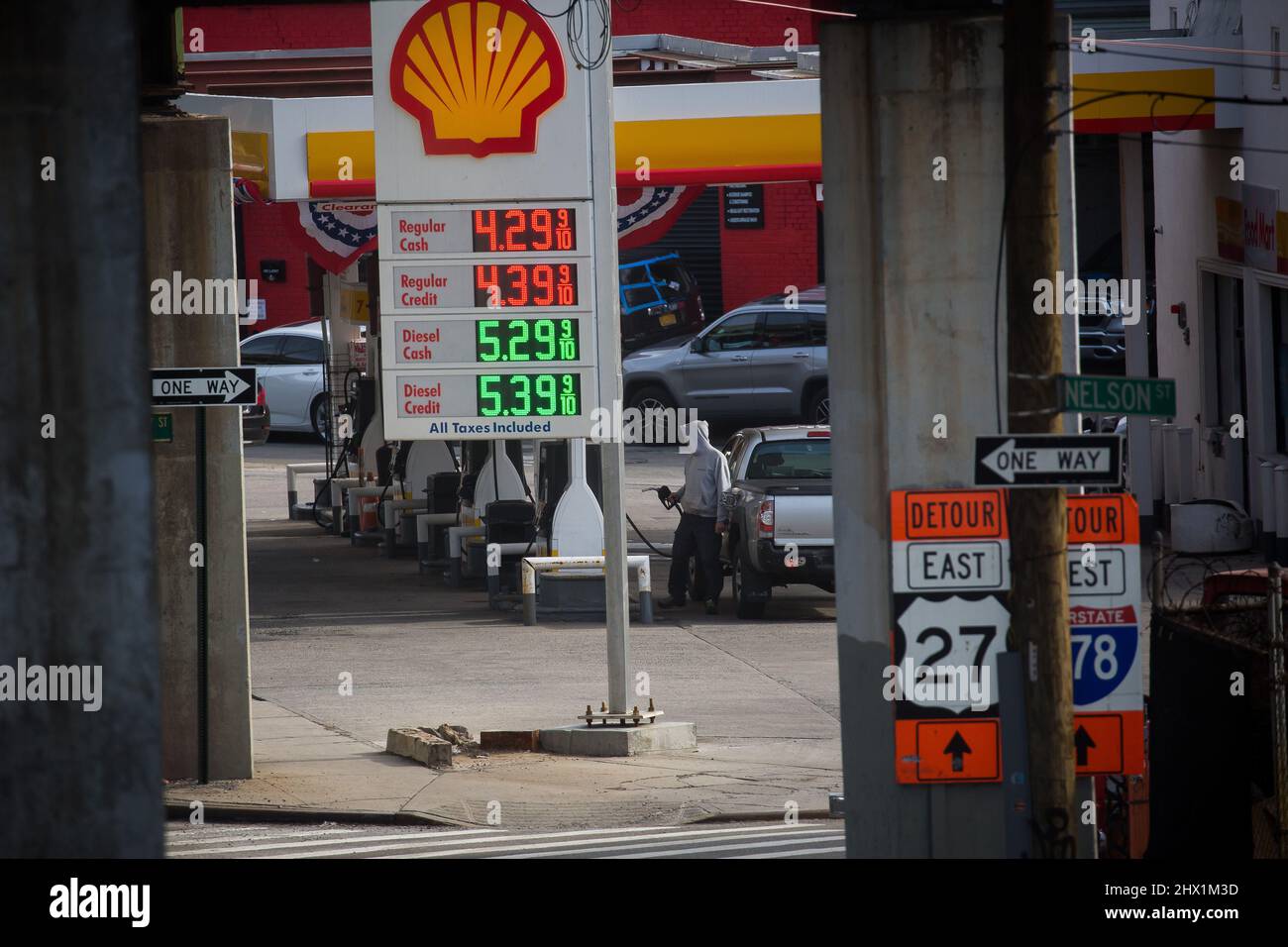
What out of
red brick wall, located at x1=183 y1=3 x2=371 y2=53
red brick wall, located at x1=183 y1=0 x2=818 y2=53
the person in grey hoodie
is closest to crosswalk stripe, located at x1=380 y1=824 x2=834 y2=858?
the person in grey hoodie

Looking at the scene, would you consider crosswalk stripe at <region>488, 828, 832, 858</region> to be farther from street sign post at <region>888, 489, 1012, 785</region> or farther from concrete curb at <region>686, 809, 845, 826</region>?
street sign post at <region>888, 489, 1012, 785</region>

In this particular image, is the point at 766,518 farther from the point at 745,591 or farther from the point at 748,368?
the point at 748,368

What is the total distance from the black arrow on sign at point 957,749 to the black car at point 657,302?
81.8 ft

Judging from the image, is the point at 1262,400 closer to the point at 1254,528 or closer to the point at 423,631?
the point at 1254,528

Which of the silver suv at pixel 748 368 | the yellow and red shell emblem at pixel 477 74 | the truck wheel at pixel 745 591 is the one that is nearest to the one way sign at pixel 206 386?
the yellow and red shell emblem at pixel 477 74

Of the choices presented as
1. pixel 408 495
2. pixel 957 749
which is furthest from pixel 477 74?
pixel 408 495

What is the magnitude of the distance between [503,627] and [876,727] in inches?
390

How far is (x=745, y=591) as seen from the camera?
19.2 m

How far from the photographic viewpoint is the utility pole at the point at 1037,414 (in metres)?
8.49

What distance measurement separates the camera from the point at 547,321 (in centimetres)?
1373

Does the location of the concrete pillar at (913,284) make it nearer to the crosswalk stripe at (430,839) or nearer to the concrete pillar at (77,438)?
the crosswalk stripe at (430,839)

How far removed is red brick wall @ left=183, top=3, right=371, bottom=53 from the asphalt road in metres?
28.1

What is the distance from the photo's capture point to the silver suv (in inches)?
1217

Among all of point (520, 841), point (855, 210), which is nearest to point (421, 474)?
point (520, 841)
